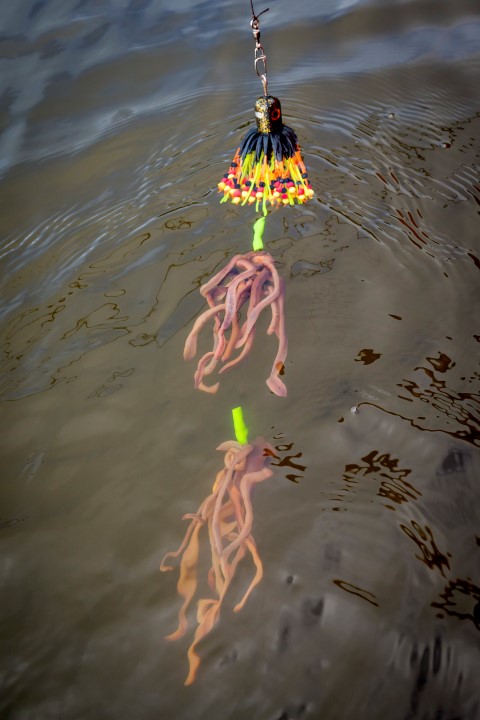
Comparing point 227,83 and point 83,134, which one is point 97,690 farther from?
point 227,83

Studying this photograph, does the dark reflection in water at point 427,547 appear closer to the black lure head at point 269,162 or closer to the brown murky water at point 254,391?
the brown murky water at point 254,391

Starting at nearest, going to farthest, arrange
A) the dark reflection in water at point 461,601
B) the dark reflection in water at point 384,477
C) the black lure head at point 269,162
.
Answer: the dark reflection in water at point 461,601 → the dark reflection in water at point 384,477 → the black lure head at point 269,162

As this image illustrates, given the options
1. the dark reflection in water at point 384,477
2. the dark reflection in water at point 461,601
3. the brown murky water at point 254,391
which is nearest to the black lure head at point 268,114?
the brown murky water at point 254,391

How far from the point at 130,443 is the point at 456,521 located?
0.87m

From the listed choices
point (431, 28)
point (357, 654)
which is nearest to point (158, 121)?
point (431, 28)

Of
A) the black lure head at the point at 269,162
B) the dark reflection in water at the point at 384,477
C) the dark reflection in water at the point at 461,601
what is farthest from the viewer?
the black lure head at the point at 269,162

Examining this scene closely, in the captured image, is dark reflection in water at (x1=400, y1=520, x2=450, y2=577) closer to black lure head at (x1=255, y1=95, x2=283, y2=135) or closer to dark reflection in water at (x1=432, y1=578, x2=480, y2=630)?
dark reflection in water at (x1=432, y1=578, x2=480, y2=630)

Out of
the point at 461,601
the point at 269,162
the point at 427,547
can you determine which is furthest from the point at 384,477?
the point at 269,162

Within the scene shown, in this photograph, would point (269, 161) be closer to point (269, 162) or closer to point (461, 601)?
point (269, 162)

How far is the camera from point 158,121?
108 inches

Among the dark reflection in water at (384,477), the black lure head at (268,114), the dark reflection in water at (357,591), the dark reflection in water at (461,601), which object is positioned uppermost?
the black lure head at (268,114)

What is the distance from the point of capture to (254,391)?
66.2 inches

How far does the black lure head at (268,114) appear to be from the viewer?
5.00 ft

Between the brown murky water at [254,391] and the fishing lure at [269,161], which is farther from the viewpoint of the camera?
the fishing lure at [269,161]
